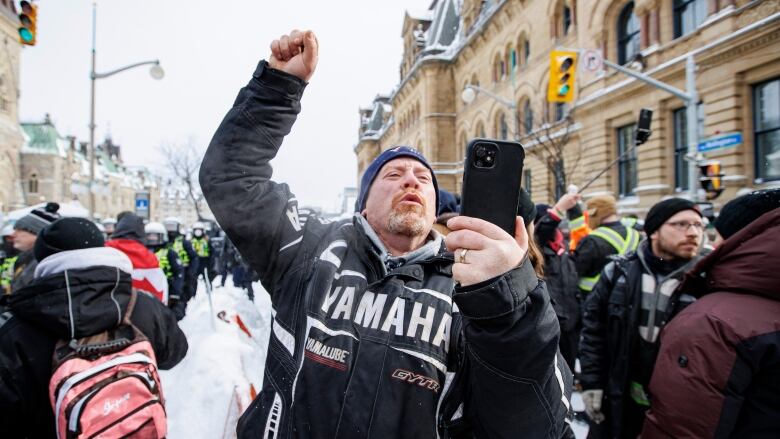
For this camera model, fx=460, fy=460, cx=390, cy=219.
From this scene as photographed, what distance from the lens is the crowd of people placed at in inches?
46.7

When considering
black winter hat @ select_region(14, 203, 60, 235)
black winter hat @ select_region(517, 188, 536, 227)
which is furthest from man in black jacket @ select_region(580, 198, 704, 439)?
black winter hat @ select_region(14, 203, 60, 235)

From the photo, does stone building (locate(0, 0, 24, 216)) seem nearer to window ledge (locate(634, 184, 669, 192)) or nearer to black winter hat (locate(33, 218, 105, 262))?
window ledge (locate(634, 184, 669, 192))

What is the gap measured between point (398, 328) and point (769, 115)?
57.5ft

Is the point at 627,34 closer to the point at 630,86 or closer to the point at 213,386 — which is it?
the point at 630,86

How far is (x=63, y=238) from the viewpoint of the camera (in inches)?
90.2

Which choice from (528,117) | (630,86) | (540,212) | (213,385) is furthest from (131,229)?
(528,117)

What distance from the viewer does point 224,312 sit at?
7.36m

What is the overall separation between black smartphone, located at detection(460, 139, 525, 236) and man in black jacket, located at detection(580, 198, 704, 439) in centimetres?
256

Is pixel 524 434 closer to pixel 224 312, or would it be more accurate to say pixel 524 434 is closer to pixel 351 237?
pixel 351 237

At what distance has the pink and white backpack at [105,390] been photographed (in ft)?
5.84

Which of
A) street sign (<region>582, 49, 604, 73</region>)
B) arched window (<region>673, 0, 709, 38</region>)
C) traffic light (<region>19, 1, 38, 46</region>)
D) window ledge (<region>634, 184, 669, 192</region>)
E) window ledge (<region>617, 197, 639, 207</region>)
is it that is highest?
arched window (<region>673, 0, 709, 38</region>)

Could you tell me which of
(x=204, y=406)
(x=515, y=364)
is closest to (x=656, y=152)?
(x=204, y=406)

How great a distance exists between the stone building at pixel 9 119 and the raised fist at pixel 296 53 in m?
46.4

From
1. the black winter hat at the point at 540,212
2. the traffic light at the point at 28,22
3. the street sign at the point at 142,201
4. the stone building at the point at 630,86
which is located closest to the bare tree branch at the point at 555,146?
the stone building at the point at 630,86
